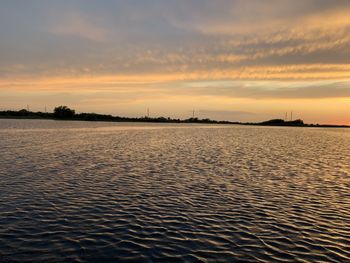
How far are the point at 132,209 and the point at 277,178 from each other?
1769 centimetres

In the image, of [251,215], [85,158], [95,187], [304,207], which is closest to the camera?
[251,215]

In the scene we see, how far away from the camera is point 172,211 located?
1972 centimetres

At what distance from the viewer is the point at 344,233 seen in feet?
54.7

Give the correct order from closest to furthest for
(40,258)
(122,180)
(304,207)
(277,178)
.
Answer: (40,258) < (304,207) < (122,180) < (277,178)

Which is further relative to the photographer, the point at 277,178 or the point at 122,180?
the point at 277,178

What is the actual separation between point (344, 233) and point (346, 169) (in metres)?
26.2

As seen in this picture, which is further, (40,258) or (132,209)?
(132,209)

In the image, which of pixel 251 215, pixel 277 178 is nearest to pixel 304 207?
pixel 251 215

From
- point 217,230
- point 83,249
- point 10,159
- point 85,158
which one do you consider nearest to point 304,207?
point 217,230

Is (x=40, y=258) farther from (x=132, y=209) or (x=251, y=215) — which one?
(x=251, y=215)

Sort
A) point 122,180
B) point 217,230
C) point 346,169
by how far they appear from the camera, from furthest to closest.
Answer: point 346,169 → point 122,180 → point 217,230

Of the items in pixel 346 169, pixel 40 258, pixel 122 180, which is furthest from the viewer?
pixel 346 169

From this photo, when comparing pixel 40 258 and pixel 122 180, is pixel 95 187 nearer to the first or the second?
pixel 122 180

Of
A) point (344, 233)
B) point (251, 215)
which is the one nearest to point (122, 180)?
point (251, 215)
